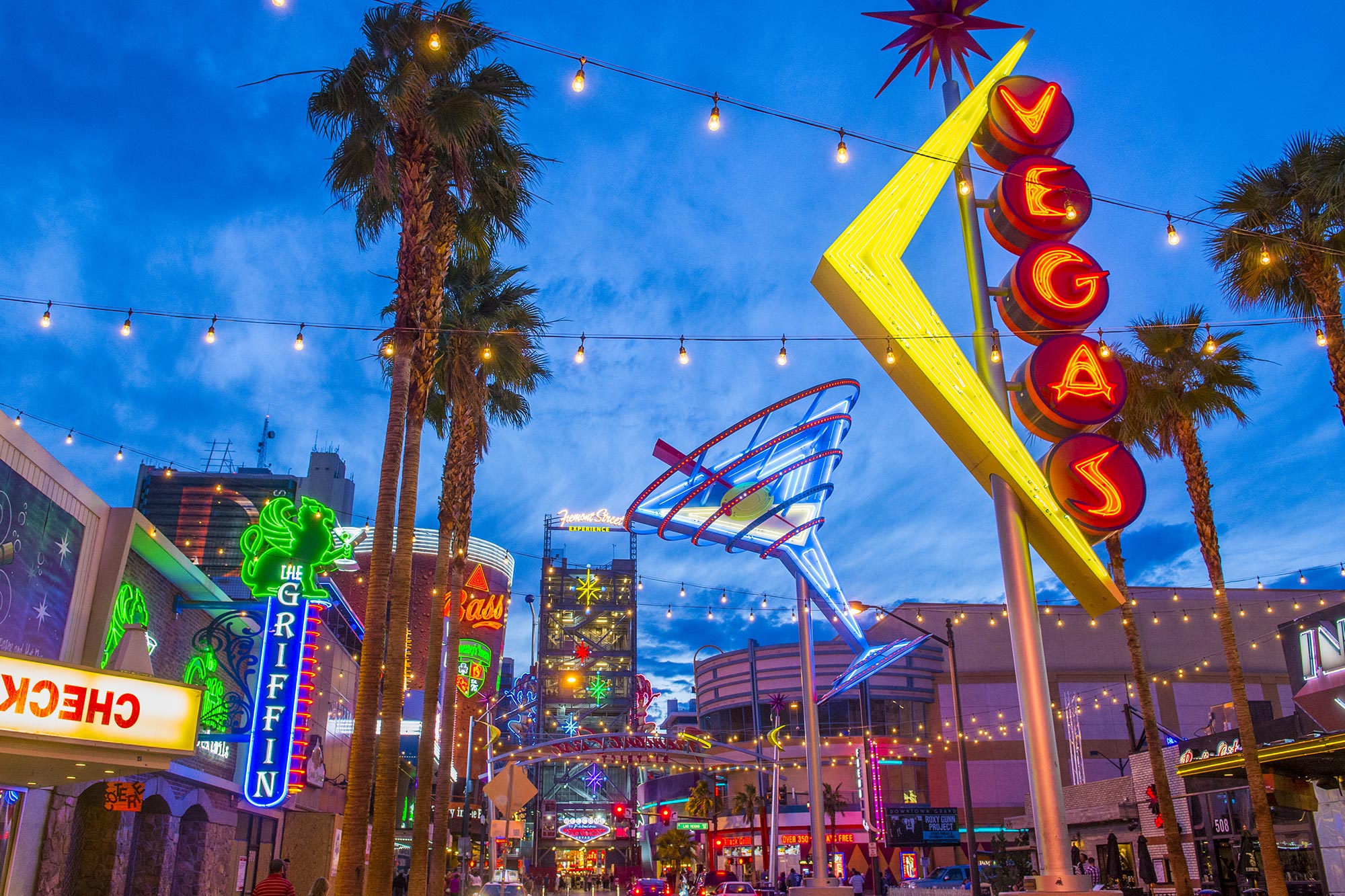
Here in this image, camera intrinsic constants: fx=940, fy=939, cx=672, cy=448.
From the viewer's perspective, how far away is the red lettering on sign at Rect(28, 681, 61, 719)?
9.98 meters

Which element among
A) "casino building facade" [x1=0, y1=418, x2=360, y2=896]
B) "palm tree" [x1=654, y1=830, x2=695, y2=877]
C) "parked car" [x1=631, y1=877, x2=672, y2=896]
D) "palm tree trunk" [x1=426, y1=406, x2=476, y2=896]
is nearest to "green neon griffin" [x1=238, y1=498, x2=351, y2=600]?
"casino building facade" [x1=0, y1=418, x2=360, y2=896]

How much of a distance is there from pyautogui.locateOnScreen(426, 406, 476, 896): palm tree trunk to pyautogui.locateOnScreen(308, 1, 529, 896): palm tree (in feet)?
17.2

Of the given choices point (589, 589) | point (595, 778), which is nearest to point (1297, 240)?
point (595, 778)

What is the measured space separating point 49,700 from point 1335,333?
21.7 m

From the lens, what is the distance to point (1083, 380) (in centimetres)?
1488

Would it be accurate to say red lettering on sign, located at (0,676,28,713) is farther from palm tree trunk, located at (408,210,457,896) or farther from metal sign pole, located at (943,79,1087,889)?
metal sign pole, located at (943,79,1087,889)

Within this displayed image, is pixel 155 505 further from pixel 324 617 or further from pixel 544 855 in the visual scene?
pixel 324 617

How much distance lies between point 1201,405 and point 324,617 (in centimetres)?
2732

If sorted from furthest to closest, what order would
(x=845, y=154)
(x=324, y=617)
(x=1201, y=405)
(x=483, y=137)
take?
(x=324, y=617)
(x=1201, y=405)
(x=483, y=137)
(x=845, y=154)

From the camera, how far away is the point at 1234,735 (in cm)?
2634

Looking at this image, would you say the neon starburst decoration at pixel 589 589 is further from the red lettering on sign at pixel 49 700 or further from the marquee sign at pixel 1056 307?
the red lettering on sign at pixel 49 700

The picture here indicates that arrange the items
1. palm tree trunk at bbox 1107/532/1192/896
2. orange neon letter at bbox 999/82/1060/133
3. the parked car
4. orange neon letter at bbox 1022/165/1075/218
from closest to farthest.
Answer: orange neon letter at bbox 1022/165/1075/218
orange neon letter at bbox 999/82/1060/133
palm tree trunk at bbox 1107/532/1192/896
the parked car

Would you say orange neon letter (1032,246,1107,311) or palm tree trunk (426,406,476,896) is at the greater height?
orange neon letter (1032,246,1107,311)

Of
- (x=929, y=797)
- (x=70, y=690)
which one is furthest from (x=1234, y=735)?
(x=929, y=797)
